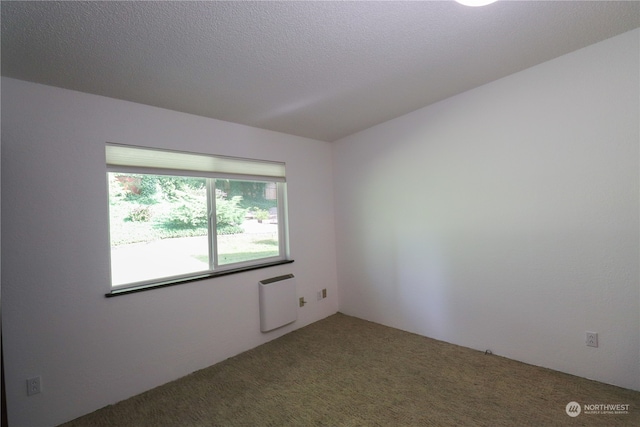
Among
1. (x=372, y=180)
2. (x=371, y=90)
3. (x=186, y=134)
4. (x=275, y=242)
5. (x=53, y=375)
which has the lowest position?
(x=53, y=375)

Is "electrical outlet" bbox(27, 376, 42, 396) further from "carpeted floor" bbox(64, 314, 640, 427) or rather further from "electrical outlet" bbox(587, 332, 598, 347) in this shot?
"electrical outlet" bbox(587, 332, 598, 347)

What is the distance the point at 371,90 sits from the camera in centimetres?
238

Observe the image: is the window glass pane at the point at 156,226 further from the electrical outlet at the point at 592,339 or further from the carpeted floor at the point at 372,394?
the electrical outlet at the point at 592,339

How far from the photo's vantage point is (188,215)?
8.93 ft

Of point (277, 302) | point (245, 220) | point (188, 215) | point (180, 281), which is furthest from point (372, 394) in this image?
point (188, 215)

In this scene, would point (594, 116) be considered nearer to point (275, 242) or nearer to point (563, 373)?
point (563, 373)

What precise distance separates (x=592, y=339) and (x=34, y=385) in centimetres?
395

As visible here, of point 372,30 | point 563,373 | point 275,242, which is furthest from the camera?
point 275,242

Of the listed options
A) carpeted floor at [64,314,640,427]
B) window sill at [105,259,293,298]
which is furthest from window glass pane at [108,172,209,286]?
carpeted floor at [64,314,640,427]

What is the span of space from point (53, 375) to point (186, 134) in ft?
6.89

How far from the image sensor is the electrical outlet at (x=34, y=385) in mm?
1843

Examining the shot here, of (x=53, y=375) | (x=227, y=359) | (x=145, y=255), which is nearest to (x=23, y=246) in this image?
(x=145, y=255)

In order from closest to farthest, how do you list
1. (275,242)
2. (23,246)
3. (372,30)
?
(372,30), (23,246), (275,242)

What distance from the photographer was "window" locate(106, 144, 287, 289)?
234 centimetres
